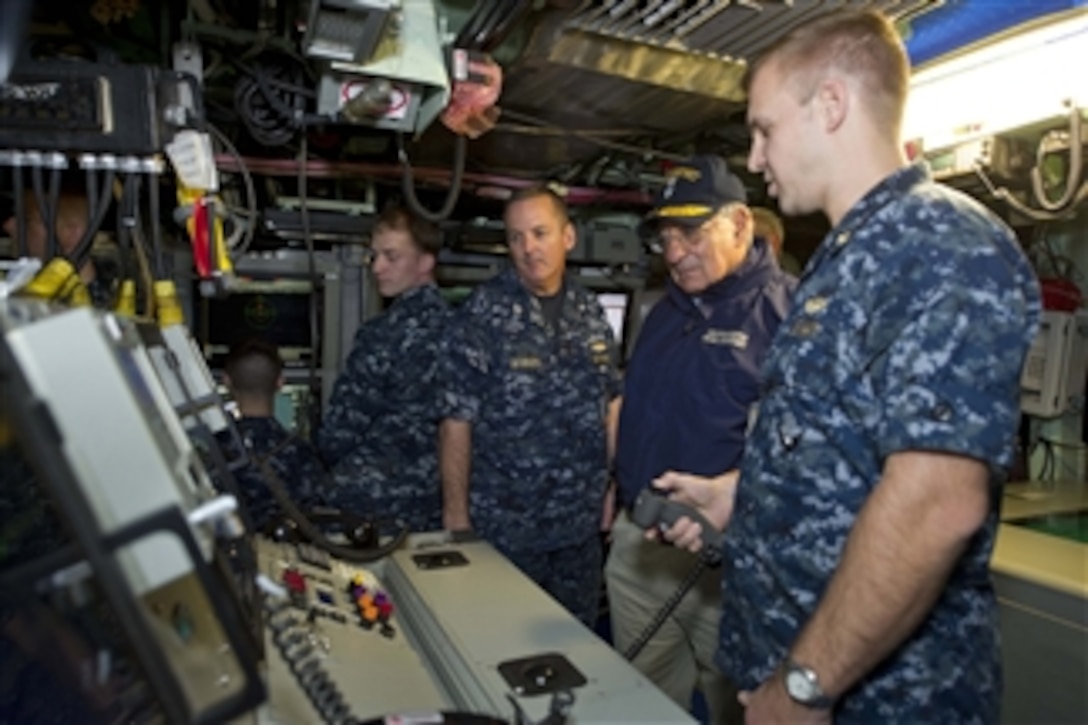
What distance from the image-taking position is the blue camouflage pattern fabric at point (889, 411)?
98 cm

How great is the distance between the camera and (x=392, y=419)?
99.0 inches

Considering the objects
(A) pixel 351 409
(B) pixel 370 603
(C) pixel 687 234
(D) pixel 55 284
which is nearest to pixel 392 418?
(A) pixel 351 409

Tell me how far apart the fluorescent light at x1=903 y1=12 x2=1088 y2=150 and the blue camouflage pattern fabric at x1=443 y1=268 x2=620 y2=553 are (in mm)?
1295

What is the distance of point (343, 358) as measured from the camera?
10.1 feet

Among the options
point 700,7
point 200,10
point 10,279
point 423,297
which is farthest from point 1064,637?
point 200,10

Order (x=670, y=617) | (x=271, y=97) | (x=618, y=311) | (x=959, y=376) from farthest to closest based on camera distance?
(x=618, y=311)
(x=670, y=617)
(x=271, y=97)
(x=959, y=376)

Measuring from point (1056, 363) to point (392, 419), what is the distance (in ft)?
8.98

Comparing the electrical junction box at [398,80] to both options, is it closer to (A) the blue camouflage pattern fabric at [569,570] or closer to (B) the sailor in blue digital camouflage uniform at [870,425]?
(B) the sailor in blue digital camouflage uniform at [870,425]

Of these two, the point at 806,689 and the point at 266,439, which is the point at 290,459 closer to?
the point at 266,439

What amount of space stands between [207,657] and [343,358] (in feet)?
8.20

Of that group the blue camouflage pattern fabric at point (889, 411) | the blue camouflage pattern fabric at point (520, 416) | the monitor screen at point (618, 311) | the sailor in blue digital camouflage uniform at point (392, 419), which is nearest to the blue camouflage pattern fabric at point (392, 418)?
the sailor in blue digital camouflage uniform at point (392, 419)

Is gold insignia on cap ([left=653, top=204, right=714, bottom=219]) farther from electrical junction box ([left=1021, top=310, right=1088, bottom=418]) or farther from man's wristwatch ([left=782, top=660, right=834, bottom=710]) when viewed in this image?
electrical junction box ([left=1021, top=310, right=1088, bottom=418])

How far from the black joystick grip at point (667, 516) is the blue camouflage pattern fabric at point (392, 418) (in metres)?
1.02

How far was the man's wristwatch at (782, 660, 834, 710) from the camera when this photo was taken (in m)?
1.03
